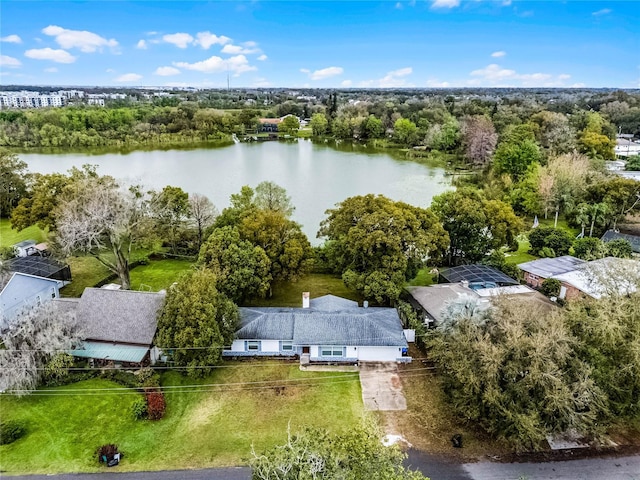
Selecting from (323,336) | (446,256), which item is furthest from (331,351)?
(446,256)

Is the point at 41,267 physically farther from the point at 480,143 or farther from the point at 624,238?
the point at 480,143

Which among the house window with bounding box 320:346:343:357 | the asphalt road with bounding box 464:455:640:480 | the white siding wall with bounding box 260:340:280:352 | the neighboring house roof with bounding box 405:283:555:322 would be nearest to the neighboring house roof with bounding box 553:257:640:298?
the neighboring house roof with bounding box 405:283:555:322

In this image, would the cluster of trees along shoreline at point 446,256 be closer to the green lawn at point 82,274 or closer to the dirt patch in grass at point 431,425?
the dirt patch in grass at point 431,425

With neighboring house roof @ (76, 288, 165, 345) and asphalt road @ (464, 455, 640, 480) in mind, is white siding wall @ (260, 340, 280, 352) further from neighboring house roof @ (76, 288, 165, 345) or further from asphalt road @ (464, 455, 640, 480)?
asphalt road @ (464, 455, 640, 480)

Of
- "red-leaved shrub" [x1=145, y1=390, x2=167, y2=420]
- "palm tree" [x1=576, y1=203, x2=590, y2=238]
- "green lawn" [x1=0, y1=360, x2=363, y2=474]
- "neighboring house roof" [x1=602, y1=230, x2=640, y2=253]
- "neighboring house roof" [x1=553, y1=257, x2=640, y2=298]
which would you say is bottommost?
"green lawn" [x1=0, y1=360, x2=363, y2=474]

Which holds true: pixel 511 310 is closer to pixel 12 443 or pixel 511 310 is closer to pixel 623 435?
pixel 623 435

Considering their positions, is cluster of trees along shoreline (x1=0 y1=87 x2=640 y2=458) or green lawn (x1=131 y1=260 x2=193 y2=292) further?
green lawn (x1=131 y1=260 x2=193 y2=292)

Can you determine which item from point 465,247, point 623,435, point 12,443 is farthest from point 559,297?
point 12,443
